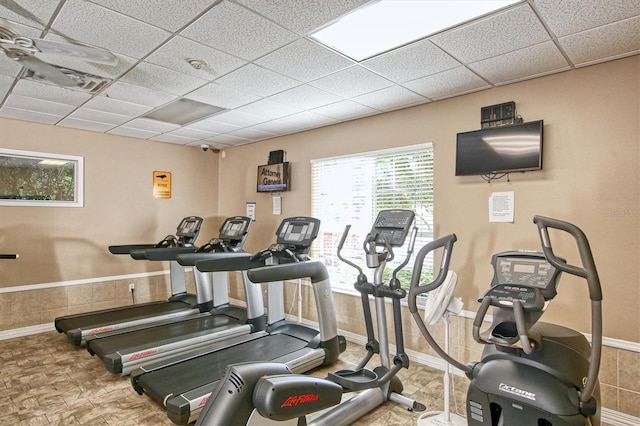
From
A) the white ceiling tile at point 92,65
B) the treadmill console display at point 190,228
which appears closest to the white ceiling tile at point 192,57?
the white ceiling tile at point 92,65

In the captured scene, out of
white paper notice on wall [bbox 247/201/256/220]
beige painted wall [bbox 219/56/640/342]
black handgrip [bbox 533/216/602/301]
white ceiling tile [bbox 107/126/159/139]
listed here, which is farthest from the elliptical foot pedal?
white ceiling tile [bbox 107/126/159/139]

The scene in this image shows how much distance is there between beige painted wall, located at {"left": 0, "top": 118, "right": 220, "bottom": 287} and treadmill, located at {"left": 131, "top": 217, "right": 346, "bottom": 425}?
238 centimetres

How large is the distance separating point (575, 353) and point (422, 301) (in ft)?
5.79

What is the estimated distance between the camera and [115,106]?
3.78m

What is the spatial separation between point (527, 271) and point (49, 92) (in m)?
4.10

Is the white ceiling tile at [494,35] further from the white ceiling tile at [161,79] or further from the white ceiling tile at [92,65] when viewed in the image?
the white ceiling tile at [92,65]

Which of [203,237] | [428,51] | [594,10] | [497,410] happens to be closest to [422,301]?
[497,410]

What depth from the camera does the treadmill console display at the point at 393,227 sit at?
2891mm

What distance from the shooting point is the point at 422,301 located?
3580mm

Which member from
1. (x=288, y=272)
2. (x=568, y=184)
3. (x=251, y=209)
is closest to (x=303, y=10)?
(x=288, y=272)

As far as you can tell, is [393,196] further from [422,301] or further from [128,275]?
[128,275]

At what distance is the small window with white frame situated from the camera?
427cm

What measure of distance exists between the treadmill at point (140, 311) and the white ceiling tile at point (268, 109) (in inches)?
70.9

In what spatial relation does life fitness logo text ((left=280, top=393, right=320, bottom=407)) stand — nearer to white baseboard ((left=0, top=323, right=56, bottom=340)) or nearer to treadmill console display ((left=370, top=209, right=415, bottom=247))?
treadmill console display ((left=370, top=209, right=415, bottom=247))
